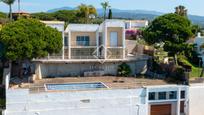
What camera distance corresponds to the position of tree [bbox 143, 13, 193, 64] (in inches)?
1818

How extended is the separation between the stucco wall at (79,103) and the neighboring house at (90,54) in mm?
8723

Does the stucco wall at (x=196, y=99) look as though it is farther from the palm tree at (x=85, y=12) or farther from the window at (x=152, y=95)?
the palm tree at (x=85, y=12)

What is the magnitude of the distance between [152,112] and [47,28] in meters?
15.3

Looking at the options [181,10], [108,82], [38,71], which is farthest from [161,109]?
[181,10]

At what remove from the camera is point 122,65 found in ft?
152

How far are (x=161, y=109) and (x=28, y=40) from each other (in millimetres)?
16585

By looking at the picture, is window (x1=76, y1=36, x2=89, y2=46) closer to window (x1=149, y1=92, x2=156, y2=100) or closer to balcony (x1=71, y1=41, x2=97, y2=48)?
balcony (x1=71, y1=41, x2=97, y2=48)

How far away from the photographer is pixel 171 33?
46.5 meters

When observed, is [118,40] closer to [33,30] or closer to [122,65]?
[122,65]

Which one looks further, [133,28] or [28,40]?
[133,28]

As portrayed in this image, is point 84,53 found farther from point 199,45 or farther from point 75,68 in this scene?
point 199,45

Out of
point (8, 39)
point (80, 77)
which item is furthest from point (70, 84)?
point (8, 39)

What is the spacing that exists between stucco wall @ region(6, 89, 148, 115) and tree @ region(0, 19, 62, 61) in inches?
205

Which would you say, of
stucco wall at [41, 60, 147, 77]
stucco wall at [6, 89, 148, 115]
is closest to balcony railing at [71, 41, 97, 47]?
stucco wall at [41, 60, 147, 77]
